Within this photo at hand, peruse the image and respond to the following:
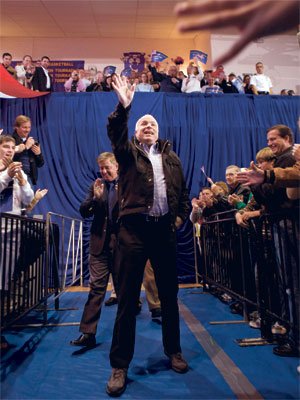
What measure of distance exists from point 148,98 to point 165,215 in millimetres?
5511

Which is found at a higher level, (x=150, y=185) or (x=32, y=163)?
(x=32, y=163)

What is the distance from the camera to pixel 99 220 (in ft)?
10.1

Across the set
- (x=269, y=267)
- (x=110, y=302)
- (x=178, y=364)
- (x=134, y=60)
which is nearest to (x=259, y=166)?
(x=269, y=267)

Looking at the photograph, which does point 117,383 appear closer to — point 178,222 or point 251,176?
point 178,222

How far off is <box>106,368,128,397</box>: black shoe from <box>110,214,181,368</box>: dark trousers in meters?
0.04

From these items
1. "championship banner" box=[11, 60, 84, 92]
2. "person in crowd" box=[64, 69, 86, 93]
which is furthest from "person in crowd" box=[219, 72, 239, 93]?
"championship banner" box=[11, 60, 84, 92]

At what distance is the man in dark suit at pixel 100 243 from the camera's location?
282cm

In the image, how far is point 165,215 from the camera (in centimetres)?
229

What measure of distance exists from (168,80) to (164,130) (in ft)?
4.51

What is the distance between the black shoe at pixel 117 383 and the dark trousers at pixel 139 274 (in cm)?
4

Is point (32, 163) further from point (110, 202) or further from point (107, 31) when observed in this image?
point (107, 31)

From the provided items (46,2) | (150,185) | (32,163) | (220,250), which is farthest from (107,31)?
(150,185)

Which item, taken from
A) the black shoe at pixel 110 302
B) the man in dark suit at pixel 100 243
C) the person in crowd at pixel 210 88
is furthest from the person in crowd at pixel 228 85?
the black shoe at pixel 110 302

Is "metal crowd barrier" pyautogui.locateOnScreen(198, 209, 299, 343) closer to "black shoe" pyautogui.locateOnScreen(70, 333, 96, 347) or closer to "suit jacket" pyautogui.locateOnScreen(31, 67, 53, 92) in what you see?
"black shoe" pyautogui.locateOnScreen(70, 333, 96, 347)
